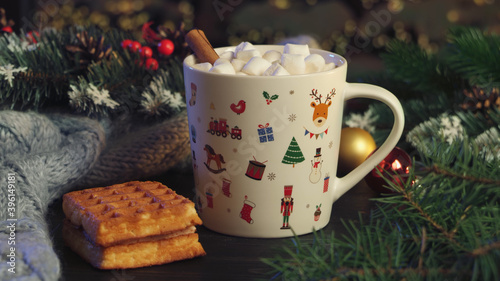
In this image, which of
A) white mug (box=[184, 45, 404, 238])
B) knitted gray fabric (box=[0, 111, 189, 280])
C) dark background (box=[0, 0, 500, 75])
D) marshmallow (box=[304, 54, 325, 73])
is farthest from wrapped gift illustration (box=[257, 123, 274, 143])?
dark background (box=[0, 0, 500, 75])

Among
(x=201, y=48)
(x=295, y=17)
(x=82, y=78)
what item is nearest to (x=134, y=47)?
(x=82, y=78)

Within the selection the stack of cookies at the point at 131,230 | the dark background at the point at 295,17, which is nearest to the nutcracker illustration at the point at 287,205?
the stack of cookies at the point at 131,230

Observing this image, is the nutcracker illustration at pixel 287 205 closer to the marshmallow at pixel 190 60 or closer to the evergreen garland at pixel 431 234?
the evergreen garland at pixel 431 234

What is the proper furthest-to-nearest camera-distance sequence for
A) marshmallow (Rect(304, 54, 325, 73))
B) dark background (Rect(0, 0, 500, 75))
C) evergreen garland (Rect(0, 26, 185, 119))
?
1. dark background (Rect(0, 0, 500, 75))
2. evergreen garland (Rect(0, 26, 185, 119))
3. marshmallow (Rect(304, 54, 325, 73))

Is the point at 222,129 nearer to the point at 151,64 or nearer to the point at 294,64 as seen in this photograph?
the point at 294,64

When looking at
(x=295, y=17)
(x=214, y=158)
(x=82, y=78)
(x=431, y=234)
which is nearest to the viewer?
(x=431, y=234)

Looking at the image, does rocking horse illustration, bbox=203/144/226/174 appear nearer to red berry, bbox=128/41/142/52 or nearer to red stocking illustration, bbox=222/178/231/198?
red stocking illustration, bbox=222/178/231/198

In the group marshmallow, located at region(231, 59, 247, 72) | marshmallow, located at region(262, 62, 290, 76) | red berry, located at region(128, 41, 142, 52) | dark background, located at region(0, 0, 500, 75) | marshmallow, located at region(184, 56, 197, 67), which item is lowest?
dark background, located at region(0, 0, 500, 75)
